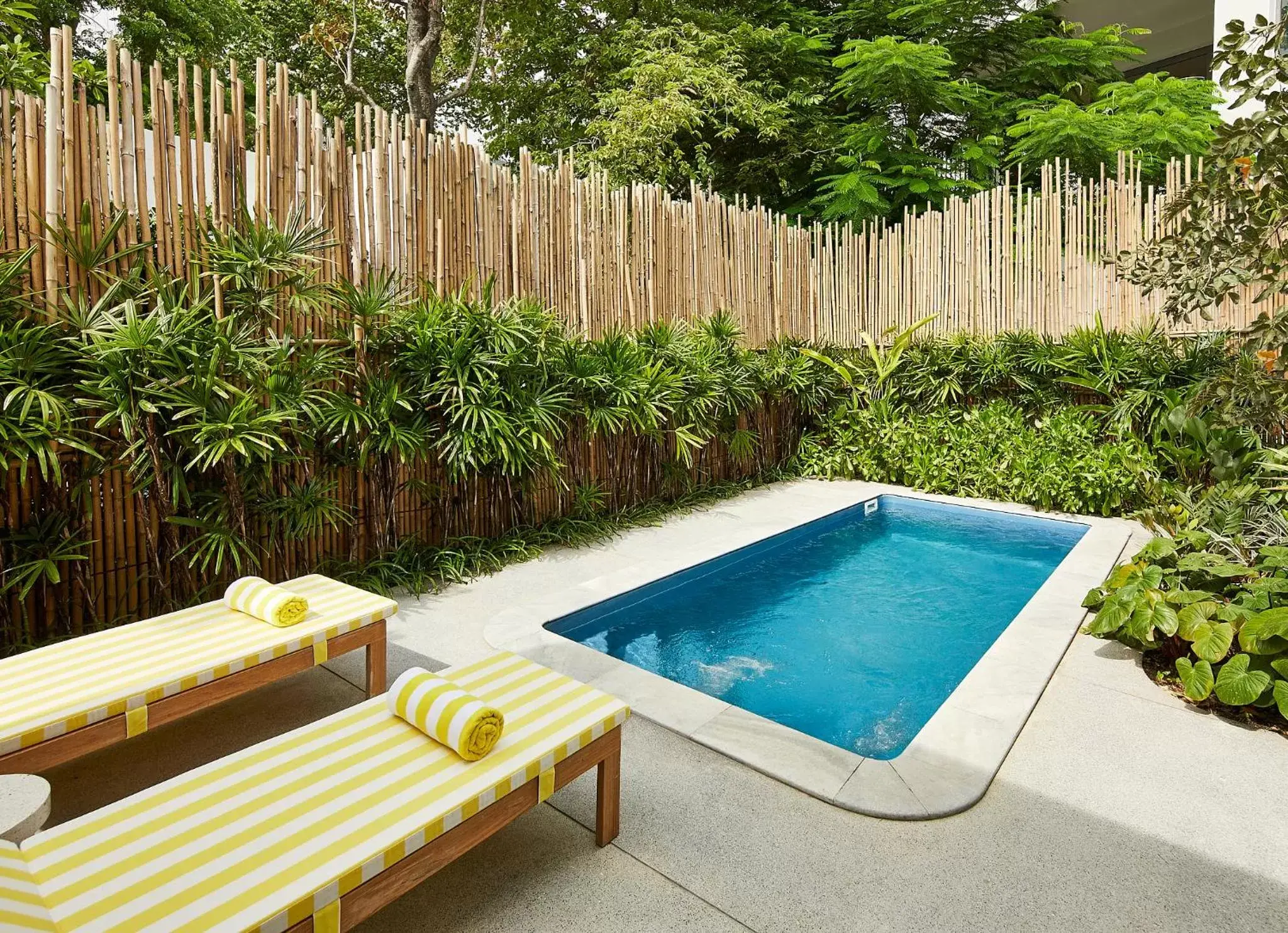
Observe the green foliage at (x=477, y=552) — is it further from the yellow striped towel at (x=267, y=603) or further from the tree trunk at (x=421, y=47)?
the tree trunk at (x=421, y=47)

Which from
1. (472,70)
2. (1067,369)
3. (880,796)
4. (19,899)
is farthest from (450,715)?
(472,70)

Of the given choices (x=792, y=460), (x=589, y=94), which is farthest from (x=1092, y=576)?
(x=589, y=94)

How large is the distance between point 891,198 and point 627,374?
29.1ft

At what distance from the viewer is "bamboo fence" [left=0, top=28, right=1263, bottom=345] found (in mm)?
3105

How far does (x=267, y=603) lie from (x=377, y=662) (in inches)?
17.0

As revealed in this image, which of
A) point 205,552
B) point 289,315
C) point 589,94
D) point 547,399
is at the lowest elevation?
point 205,552

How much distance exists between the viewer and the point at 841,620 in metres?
4.03

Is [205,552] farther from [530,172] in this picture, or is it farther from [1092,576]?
[1092,576]

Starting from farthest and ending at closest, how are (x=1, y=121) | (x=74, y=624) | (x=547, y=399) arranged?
(x=547, y=399)
(x=74, y=624)
(x=1, y=121)

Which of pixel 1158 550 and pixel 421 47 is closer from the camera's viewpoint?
pixel 1158 550

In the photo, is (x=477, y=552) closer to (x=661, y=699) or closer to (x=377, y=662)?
(x=377, y=662)

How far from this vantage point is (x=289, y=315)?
3723mm

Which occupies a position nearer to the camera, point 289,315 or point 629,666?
point 629,666

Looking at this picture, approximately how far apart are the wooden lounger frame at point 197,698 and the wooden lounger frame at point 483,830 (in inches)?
38.7
